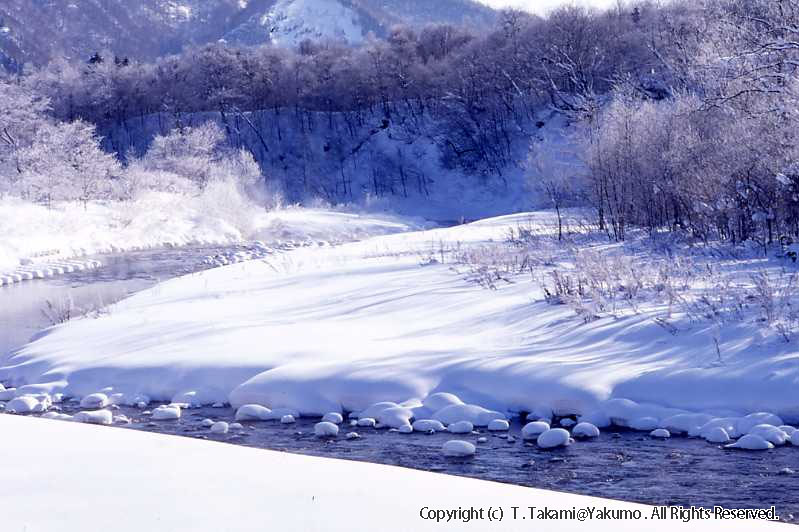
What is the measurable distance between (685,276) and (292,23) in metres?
173

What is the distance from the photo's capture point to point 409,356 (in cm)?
1004

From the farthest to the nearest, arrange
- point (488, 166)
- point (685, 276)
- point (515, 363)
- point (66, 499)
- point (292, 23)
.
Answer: point (292, 23) < point (488, 166) < point (685, 276) < point (515, 363) < point (66, 499)

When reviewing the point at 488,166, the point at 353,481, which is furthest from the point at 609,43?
the point at 353,481

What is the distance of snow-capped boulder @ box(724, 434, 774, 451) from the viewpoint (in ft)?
Answer: 23.1

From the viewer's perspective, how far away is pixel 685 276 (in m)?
12.5

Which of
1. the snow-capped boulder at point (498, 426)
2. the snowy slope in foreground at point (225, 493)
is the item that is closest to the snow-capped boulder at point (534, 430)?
the snow-capped boulder at point (498, 426)

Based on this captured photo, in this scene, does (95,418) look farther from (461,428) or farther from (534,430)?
(534,430)

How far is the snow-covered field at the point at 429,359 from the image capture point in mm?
8234

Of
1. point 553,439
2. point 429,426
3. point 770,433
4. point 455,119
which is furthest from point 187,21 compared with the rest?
point 770,433

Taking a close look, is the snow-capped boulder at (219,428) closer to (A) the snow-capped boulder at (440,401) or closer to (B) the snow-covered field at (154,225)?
(A) the snow-capped boulder at (440,401)

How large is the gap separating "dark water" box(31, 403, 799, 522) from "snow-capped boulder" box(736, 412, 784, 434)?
0.43 m

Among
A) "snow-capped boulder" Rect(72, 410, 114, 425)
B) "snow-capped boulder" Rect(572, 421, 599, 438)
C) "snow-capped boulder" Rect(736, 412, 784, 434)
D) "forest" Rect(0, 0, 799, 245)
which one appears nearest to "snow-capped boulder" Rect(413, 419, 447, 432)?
"snow-capped boulder" Rect(572, 421, 599, 438)

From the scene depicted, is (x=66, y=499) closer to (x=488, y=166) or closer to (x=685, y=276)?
(x=685, y=276)

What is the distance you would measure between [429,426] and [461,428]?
1.08 feet
